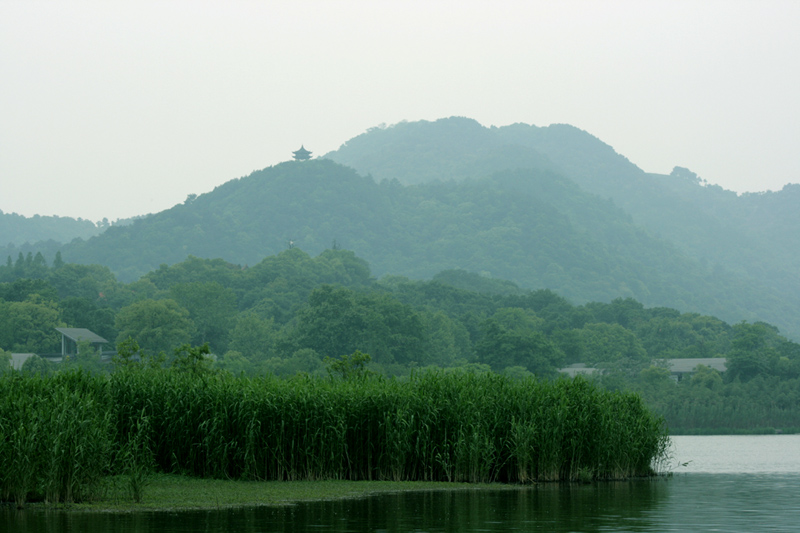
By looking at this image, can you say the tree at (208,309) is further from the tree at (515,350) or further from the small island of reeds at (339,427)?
the small island of reeds at (339,427)

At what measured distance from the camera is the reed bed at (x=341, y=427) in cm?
2130

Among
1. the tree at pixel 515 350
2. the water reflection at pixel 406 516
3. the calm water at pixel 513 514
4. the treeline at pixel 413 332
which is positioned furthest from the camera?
the tree at pixel 515 350

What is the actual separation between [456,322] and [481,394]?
10364cm

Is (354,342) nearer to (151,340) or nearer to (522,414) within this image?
(151,340)

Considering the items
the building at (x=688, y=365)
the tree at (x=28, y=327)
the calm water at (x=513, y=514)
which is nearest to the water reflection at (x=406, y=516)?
the calm water at (x=513, y=514)

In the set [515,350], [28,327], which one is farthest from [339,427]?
[28,327]

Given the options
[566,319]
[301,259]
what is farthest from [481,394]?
[301,259]

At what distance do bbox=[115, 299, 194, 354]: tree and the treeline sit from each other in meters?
0.16

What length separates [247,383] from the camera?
2267 cm

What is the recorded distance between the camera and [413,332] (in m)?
109

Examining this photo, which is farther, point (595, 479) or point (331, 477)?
point (595, 479)

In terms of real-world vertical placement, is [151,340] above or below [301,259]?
below

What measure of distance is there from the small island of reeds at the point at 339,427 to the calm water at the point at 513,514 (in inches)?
49.9

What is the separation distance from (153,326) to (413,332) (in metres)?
29.8
